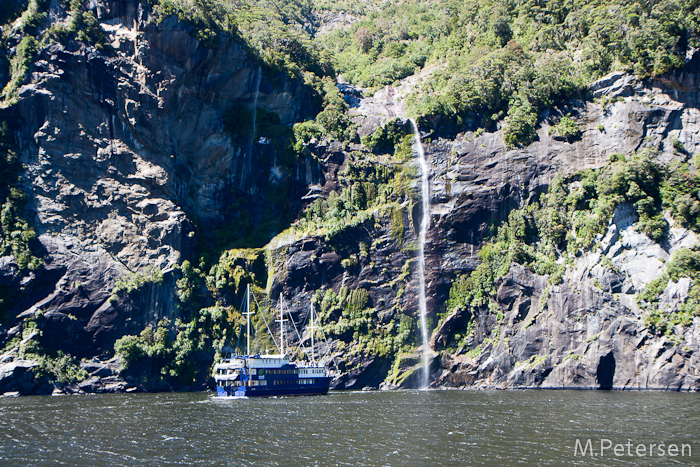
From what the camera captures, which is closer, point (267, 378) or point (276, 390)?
point (267, 378)

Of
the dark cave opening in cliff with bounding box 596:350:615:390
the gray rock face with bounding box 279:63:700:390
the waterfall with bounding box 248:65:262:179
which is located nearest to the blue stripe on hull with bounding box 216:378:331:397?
the gray rock face with bounding box 279:63:700:390

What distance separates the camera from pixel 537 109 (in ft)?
238

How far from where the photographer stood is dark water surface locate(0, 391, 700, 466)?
2780 cm

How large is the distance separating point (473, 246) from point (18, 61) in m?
60.5

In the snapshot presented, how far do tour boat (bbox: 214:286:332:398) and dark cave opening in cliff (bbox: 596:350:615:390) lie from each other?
90.7 feet

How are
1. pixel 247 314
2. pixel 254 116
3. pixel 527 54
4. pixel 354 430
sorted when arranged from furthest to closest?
pixel 254 116
pixel 527 54
pixel 247 314
pixel 354 430

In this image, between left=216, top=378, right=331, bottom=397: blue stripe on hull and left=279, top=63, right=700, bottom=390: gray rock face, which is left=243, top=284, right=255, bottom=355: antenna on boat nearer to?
left=279, top=63, right=700, bottom=390: gray rock face

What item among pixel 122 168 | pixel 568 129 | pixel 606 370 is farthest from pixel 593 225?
pixel 122 168

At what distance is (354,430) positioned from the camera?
34.8 meters

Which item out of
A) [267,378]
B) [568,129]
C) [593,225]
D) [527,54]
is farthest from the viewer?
[527,54]

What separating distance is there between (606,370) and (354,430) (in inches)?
1274

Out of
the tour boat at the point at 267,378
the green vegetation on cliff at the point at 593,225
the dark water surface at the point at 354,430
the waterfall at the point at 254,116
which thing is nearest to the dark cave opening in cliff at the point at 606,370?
the dark water surface at the point at 354,430

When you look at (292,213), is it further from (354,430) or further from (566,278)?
(354,430)

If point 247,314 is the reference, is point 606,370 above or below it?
below
